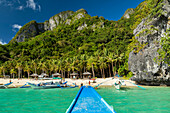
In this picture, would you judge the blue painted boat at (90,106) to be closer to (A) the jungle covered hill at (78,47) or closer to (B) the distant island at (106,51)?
(B) the distant island at (106,51)

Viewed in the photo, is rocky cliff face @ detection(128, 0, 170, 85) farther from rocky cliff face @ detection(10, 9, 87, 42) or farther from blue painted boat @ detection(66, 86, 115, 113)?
rocky cliff face @ detection(10, 9, 87, 42)

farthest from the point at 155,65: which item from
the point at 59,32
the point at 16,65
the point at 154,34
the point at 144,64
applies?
the point at 59,32

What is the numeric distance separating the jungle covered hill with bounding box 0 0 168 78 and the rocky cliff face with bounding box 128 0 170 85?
1.04 m

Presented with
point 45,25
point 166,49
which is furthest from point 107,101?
point 45,25

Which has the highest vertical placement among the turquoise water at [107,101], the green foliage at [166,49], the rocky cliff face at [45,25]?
the rocky cliff face at [45,25]

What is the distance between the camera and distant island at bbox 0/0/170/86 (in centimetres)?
2134

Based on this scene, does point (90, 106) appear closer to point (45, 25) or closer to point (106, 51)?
point (106, 51)

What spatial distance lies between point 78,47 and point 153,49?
73.4 metres

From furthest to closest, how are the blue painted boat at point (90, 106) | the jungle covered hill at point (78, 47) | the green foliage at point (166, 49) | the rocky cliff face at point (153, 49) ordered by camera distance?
the jungle covered hill at point (78, 47) → the rocky cliff face at point (153, 49) → the green foliage at point (166, 49) → the blue painted boat at point (90, 106)

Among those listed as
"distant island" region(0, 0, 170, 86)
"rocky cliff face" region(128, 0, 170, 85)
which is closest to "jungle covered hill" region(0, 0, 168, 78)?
"distant island" region(0, 0, 170, 86)

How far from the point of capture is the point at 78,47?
9281cm

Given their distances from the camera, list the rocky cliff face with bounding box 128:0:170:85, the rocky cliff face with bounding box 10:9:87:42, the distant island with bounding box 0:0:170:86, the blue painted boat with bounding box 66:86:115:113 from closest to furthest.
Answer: the blue painted boat with bounding box 66:86:115:113 < the rocky cliff face with bounding box 128:0:170:85 < the distant island with bounding box 0:0:170:86 < the rocky cliff face with bounding box 10:9:87:42

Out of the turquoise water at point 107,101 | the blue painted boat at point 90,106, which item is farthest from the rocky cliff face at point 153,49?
the blue painted boat at point 90,106

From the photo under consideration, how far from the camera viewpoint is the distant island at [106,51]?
21.3 meters
